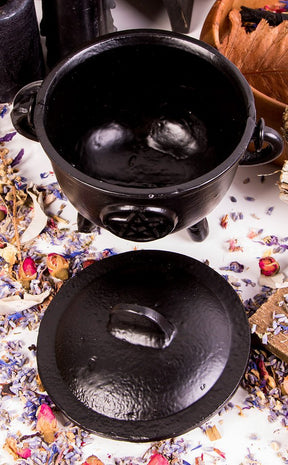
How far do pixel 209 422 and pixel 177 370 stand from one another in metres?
0.10

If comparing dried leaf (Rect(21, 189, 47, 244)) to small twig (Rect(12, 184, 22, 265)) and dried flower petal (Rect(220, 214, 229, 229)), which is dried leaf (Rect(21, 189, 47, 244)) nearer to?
small twig (Rect(12, 184, 22, 265))

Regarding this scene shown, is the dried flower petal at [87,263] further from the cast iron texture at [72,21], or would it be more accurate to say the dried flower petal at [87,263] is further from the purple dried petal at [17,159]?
the cast iron texture at [72,21]

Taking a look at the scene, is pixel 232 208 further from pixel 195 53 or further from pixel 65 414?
pixel 65 414

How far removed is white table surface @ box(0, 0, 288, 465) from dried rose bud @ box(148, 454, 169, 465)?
20 millimetres

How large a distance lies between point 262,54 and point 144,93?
22 cm

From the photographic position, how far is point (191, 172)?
3.68 ft

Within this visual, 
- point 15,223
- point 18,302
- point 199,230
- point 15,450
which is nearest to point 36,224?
point 15,223

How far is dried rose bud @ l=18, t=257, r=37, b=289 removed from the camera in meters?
1.11

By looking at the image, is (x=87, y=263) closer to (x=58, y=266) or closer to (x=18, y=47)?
(x=58, y=266)

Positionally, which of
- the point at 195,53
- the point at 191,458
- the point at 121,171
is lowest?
the point at 191,458

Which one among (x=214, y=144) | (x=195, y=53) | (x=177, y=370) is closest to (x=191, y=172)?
(x=214, y=144)

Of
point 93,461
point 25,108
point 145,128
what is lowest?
point 93,461

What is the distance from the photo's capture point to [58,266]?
111 centimetres

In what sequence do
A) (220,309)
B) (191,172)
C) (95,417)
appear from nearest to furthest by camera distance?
(95,417) < (220,309) < (191,172)
